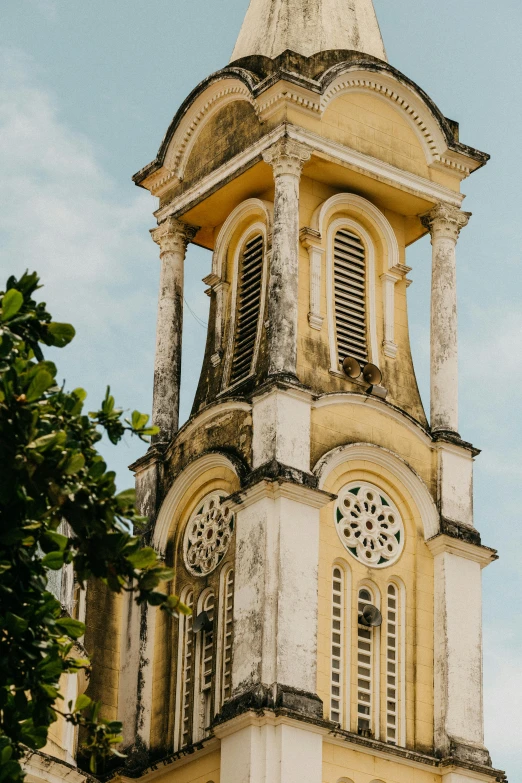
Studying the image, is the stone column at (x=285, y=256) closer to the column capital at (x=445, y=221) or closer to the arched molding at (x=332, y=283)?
the arched molding at (x=332, y=283)

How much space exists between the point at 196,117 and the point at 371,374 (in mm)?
5007

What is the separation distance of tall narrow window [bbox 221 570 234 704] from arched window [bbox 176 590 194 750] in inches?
25.7

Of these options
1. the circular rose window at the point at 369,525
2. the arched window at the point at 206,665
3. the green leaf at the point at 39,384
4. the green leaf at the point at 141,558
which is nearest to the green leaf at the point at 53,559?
the green leaf at the point at 141,558

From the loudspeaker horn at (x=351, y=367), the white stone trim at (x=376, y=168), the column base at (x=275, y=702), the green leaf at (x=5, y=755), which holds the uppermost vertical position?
the white stone trim at (x=376, y=168)

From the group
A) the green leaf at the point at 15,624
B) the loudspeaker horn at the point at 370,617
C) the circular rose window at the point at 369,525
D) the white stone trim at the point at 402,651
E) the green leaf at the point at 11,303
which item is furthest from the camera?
the circular rose window at the point at 369,525

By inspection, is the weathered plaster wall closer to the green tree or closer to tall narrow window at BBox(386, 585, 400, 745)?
tall narrow window at BBox(386, 585, 400, 745)

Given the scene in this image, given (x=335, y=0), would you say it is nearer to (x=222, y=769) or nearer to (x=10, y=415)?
(x=222, y=769)

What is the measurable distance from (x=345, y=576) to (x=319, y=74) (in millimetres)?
7339

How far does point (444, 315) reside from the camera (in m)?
30.7

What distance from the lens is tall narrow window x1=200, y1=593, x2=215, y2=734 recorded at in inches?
1091

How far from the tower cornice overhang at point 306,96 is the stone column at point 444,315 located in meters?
0.80

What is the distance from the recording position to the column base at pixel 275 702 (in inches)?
1023

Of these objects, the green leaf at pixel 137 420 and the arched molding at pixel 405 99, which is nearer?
the green leaf at pixel 137 420

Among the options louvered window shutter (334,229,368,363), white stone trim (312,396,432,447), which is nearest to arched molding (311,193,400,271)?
louvered window shutter (334,229,368,363)
